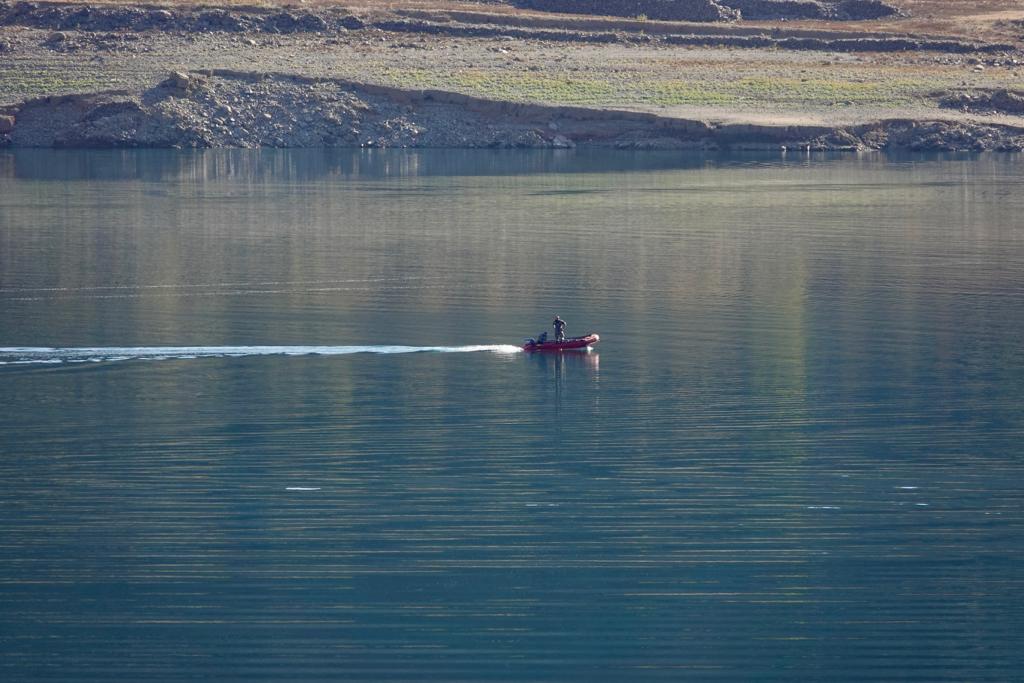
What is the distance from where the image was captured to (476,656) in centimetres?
1366

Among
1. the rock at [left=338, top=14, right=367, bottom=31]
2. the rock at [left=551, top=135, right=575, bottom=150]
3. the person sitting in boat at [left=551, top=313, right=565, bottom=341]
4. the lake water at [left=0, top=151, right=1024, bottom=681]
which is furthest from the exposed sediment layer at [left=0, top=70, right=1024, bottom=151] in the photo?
the person sitting in boat at [left=551, top=313, right=565, bottom=341]

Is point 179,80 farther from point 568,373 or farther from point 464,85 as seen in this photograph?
point 568,373

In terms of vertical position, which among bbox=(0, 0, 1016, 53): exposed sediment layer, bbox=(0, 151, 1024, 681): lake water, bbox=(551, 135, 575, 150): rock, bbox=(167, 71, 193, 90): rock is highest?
bbox=(0, 0, 1016, 53): exposed sediment layer

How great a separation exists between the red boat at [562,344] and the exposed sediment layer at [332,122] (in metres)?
48.3

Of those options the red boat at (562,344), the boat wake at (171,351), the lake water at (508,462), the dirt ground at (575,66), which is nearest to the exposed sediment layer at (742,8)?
the dirt ground at (575,66)

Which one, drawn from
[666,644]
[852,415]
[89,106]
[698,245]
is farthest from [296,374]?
[89,106]

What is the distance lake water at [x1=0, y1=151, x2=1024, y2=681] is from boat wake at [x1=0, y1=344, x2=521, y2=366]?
9cm

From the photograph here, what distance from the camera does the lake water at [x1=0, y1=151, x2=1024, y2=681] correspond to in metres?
14.1

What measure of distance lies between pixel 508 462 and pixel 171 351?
8286 millimetres

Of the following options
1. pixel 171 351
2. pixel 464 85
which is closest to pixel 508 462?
pixel 171 351

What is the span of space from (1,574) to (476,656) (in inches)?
186

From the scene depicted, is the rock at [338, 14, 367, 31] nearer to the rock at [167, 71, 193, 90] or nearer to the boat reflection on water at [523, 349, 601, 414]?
the rock at [167, 71, 193, 90]

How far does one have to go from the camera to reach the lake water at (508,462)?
46.2 feet

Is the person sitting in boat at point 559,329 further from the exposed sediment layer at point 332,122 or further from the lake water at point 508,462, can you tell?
the exposed sediment layer at point 332,122
